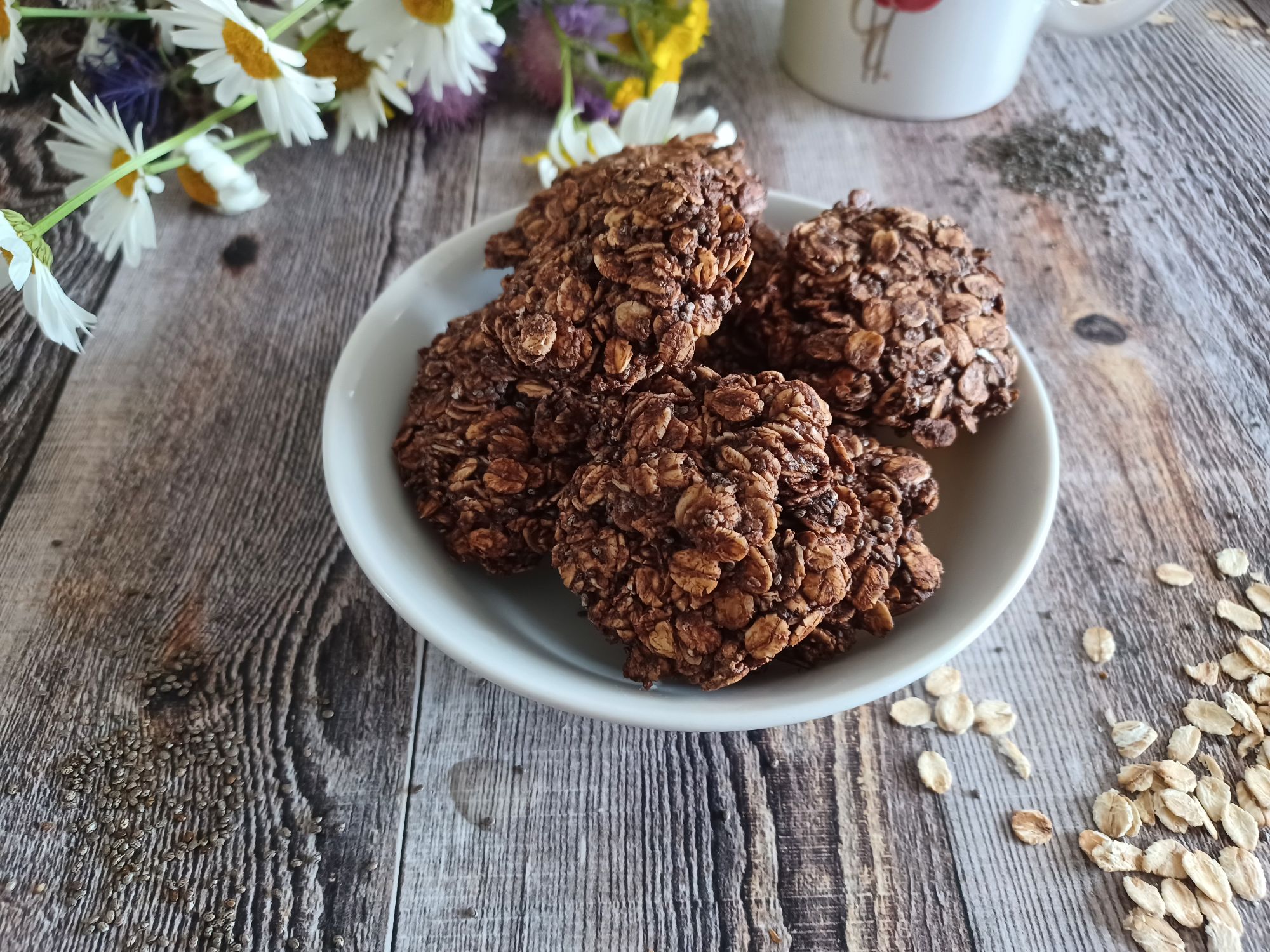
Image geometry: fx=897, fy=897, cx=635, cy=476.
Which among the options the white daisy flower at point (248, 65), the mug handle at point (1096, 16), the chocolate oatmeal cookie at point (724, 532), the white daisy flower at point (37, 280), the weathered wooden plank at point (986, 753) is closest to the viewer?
the chocolate oatmeal cookie at point (724, 532)

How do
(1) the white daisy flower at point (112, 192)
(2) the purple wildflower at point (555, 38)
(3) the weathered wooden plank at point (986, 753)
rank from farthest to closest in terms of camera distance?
1. (2) the purple wildflower at point (555, 38)
2. (1) the white daisy flower at point (112, 192)
3. (3) the weathered wooden plank at point (986, 753)

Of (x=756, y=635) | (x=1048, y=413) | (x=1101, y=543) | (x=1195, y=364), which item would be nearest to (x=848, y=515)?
(x=756, y=635)

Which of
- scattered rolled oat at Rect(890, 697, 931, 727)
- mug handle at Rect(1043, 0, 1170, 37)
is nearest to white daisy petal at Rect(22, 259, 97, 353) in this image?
scattered rolled oat at Rect(890, 697, 931, 727)

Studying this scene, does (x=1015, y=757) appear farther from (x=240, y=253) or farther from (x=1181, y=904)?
(x=240, y=253)

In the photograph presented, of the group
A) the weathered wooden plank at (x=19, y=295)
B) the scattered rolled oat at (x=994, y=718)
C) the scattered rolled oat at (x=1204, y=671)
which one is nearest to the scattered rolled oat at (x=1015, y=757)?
the scattered rolled oat at (x=994, y=718)

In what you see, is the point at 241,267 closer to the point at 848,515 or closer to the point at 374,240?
the point at 374,240

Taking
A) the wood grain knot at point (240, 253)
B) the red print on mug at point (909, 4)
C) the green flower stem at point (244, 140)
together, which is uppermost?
the red print on mug at point (909, 4)

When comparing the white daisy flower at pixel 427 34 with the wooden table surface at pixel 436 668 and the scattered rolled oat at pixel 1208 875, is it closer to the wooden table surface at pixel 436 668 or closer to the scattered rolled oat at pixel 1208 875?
the wooden table surface at pixel 436 668
